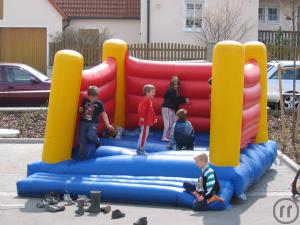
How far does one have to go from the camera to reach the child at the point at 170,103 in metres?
12.9

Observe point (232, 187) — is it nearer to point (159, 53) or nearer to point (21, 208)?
point (21, 208)

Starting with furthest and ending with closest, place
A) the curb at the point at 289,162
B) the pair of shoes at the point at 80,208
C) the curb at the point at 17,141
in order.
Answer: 1. the curb at the point at 17,141
2. the curb at the point at 289,162
3. the pair of shoes at the point at 80,208

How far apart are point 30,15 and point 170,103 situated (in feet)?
72.6

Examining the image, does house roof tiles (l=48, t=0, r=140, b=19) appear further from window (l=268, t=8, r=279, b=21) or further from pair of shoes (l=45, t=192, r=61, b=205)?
pair of shoes (l=45, t=192, r=61, b=205)

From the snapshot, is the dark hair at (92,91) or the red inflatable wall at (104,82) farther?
the red inflatable wall at (104,82)

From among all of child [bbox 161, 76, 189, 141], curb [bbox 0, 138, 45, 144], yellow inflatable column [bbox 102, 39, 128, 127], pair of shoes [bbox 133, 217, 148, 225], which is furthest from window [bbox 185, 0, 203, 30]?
pair of shoes [bbox 133, 217, 148, 225]

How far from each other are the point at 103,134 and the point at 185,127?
5.30 feet

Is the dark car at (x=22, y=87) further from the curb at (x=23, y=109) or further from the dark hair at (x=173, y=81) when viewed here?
the dark hair at (x=173, y=81)

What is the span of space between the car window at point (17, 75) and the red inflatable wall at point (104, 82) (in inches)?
237

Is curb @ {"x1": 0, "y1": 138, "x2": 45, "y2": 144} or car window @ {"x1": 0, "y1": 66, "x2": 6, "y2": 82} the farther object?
car window @ {"x1": 0, "y1": 66, "x2": 6, "y2": 82}

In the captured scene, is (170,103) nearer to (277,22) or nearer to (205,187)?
(205,187)

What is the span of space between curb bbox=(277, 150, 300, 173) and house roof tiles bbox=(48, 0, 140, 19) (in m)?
22.8

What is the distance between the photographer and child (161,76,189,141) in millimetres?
12859

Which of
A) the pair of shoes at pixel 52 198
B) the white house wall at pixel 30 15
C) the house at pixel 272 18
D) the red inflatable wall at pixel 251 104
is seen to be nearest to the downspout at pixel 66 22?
the white house wall at pixel 30 15
